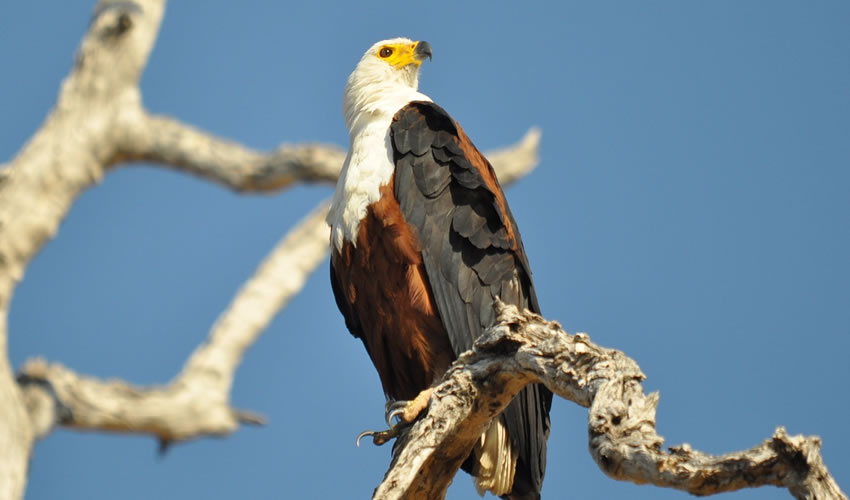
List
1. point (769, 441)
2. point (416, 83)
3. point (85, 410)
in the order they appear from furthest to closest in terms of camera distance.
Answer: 1. point (85, 410)
2. point (416, 83)
3. point (769, 441)

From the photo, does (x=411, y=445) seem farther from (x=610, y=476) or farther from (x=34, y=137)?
(x=34, y=137)

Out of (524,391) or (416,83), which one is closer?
(524,391)

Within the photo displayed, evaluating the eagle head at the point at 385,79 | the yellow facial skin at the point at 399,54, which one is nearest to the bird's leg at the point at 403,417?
the eagle head at the point at 385,79

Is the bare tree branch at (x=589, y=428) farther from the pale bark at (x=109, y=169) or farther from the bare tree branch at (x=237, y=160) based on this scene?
the bare tree branch at (x=237, y=160)

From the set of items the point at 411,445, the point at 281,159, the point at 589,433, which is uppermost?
the point at 281,159

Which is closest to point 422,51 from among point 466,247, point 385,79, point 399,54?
point 399,54

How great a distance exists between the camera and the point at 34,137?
35.0 ft

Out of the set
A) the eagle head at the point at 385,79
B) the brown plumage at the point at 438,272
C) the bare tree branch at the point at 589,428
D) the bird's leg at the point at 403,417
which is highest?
the eagle head at the point at 385,79

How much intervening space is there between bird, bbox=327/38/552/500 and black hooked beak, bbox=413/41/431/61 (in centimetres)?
124

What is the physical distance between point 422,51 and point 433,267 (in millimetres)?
1987

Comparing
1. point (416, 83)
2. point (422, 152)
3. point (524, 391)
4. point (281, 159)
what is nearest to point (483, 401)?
point (524, 391)

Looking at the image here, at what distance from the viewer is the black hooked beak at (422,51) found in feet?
21.9

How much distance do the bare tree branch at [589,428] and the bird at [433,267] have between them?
70cm

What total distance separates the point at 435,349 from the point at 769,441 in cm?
248
